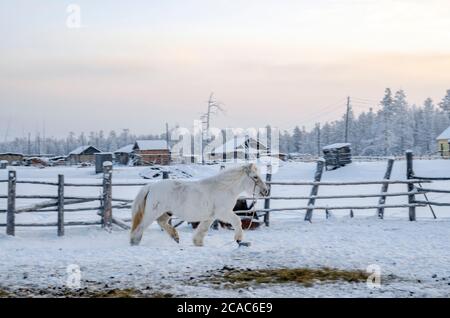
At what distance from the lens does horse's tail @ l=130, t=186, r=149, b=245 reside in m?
7.46

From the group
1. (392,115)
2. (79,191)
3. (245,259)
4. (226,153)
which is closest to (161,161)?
(226,153)

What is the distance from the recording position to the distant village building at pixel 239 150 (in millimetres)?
36500

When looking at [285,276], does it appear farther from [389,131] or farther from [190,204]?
[389,131]

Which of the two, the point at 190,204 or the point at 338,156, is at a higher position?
the point at 338,156

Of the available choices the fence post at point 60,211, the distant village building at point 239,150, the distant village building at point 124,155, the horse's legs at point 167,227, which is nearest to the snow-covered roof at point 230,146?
the distant village building at point 239,150

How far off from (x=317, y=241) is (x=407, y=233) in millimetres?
2142

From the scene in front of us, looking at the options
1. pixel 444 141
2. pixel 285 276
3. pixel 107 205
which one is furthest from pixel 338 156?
pixel 285 276

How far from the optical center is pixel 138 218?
7535 millimetres

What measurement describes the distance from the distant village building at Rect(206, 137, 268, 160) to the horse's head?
26.7m

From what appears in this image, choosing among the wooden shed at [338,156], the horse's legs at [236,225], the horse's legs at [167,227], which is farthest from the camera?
the wooden shed at [338,156]

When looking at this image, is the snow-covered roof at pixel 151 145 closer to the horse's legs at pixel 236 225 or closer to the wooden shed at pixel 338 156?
the wooden shed at pixel 338 156

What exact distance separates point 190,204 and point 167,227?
0.68m

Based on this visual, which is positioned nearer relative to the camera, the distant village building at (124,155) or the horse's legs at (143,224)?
the horse's legs at (143,224)
